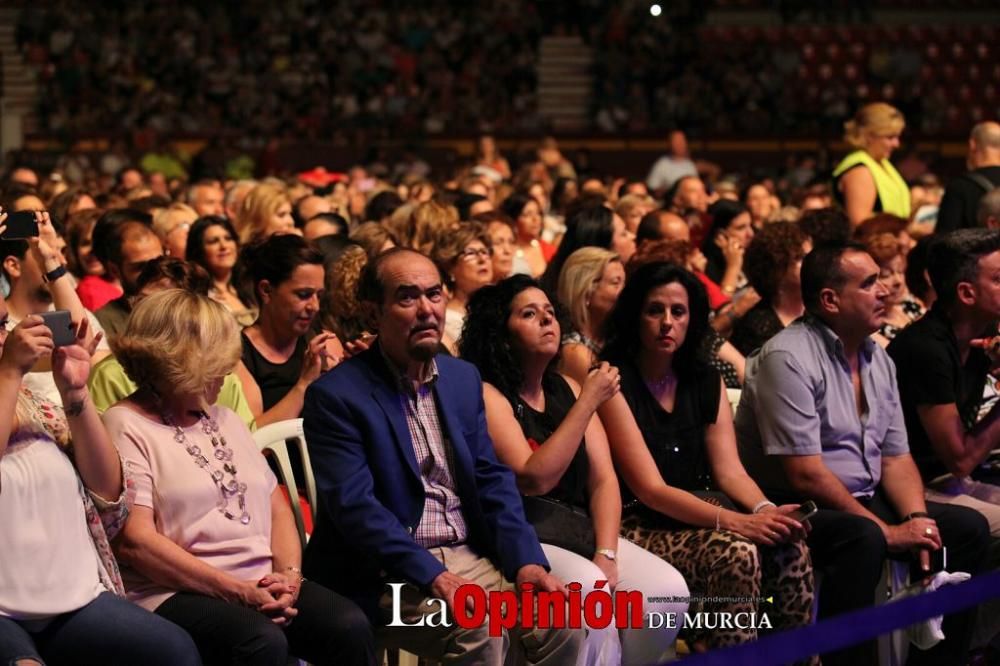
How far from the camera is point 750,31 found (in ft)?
69.3

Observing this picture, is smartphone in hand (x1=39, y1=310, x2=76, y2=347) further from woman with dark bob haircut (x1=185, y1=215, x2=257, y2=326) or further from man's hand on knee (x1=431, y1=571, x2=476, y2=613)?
woman with dark bob haircut (x1=185, y1=215, x2=257, y2=326)

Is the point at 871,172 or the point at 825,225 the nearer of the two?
the point at 825,225

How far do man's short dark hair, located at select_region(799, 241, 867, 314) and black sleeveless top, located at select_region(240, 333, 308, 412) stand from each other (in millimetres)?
1582

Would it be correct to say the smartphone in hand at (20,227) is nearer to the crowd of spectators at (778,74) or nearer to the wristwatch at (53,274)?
the wristwatch at (53,274)

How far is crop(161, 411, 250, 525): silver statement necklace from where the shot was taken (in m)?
3.66

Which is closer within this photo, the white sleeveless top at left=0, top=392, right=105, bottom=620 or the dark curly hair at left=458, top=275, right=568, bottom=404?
the white sleeveless top at left=0, top=392, right=105, bottom=620

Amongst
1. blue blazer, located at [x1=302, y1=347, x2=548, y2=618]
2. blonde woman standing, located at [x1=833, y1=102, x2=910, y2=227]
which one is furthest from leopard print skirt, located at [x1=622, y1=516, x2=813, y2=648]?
blonde woman standing, located at [x1=833, y1=102, x2=910, y2=227]

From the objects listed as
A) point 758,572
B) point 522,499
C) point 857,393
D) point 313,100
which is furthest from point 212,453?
point 313,100

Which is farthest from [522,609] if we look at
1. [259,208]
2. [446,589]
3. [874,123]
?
[874,123]

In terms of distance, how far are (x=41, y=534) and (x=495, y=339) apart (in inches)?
58.9

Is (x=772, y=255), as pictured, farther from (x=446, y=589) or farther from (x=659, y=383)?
(x=446, y=589)

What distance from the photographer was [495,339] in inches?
173

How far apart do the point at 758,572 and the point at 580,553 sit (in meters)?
0.48

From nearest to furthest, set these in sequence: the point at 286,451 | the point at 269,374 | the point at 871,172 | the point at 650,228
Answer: the point at 286,451, the point at 269,374, the point at 650,228, the point at 871,172
